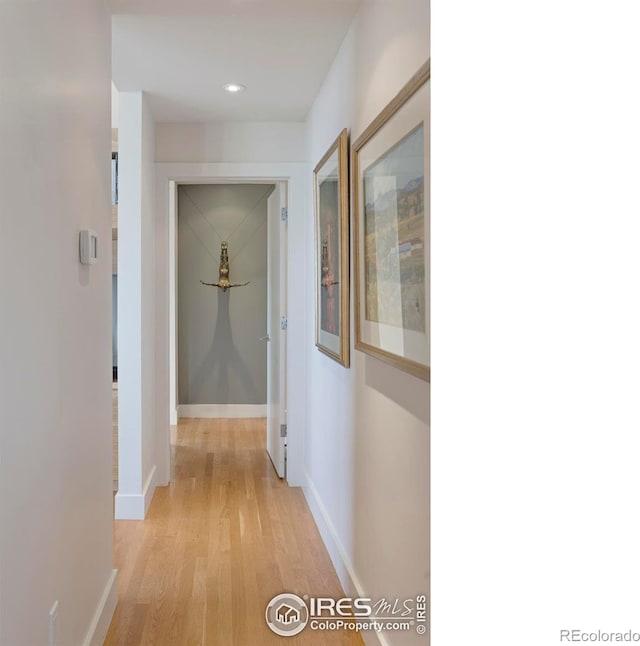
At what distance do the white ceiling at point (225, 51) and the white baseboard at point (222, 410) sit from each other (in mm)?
3294

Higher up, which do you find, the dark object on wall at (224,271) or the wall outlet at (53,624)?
the dark object on wall at (224,271)

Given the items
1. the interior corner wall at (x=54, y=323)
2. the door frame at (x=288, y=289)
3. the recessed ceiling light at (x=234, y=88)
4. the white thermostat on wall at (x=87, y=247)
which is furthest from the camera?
the door frame at (x=288, y=289)

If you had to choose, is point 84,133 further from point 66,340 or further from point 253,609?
point 253,609

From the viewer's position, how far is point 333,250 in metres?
2.98

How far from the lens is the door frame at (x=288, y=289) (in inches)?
161

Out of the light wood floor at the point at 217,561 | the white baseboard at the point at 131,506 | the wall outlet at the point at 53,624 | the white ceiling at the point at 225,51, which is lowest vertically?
the light wood floor at the point at 217,561

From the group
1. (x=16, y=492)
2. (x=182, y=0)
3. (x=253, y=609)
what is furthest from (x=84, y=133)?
(x=253, y=609)

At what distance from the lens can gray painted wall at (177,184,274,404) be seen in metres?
6.41

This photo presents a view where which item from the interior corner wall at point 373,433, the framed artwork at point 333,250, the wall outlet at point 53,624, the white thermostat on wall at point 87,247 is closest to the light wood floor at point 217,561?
the interior corner wall at point 373,433

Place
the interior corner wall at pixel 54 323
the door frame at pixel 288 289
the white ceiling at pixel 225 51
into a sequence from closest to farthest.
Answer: the interior corner wall at pixel 54 323
the white ceiling at pixel 225 51
the door frame at pixel 288 289

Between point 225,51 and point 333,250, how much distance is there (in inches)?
41.1

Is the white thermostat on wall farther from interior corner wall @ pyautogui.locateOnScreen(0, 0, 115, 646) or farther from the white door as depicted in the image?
the white door

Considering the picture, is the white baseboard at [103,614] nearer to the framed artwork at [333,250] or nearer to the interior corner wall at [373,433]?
the interior corner wall at [373,433]
